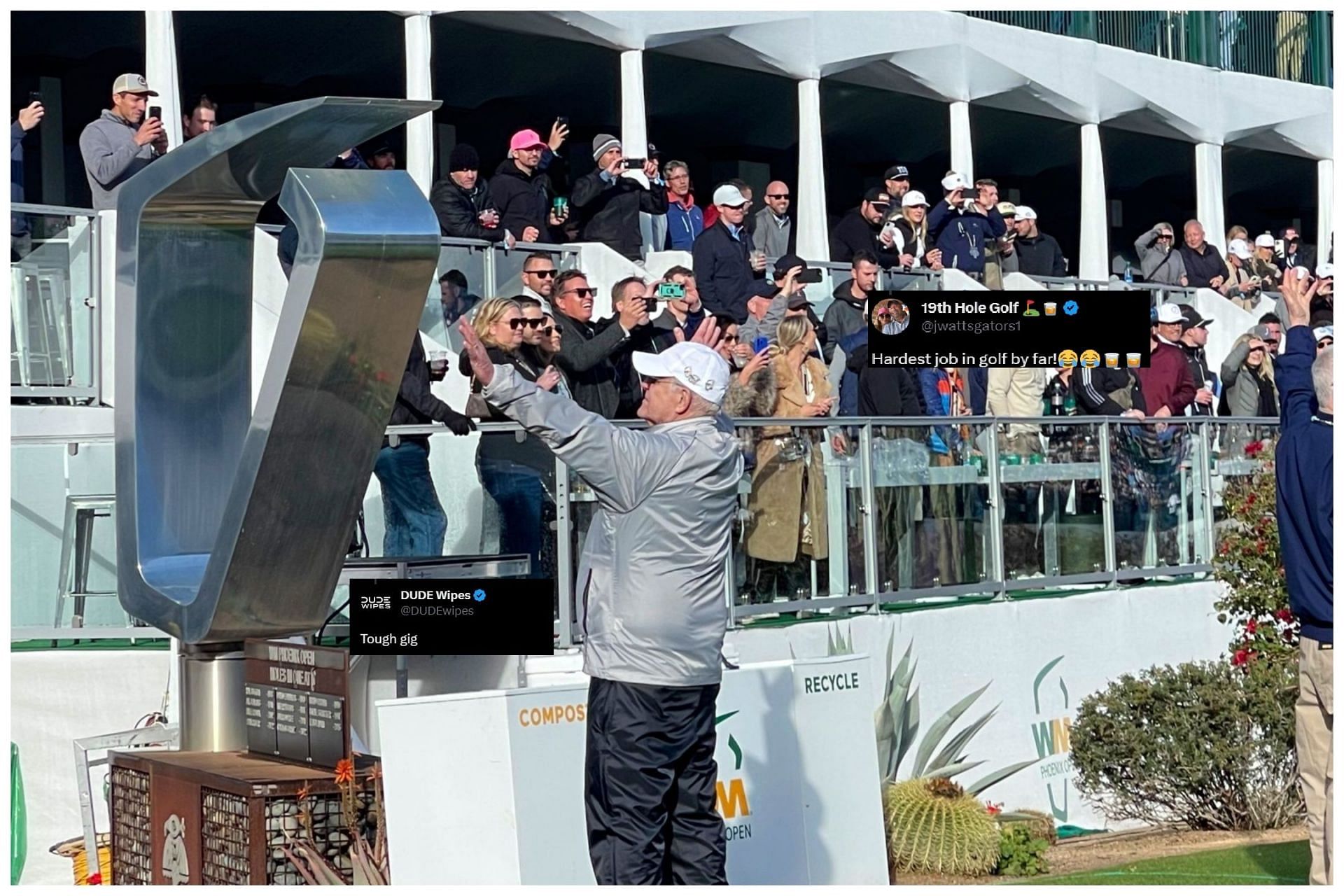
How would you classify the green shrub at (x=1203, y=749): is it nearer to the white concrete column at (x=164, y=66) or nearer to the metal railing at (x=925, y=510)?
the metal railing at (x=925, y=510)

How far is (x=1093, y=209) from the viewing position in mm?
25375

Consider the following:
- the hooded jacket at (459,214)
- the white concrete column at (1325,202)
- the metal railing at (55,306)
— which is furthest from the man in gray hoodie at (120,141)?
the white concrete column at (1325,202)

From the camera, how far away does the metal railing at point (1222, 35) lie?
24703mm

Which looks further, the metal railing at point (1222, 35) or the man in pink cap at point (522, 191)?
the metal railing at point (1222, 35)

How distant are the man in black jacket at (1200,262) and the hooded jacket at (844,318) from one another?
8405 mm

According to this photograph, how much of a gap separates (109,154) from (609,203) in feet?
13.9

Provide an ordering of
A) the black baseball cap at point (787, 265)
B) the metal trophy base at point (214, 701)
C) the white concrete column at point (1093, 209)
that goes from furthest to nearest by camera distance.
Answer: the white concrete column at point (1093, 209) < the black baseball cap at point (787, 265) < the metal trophy base at point (214, 701)

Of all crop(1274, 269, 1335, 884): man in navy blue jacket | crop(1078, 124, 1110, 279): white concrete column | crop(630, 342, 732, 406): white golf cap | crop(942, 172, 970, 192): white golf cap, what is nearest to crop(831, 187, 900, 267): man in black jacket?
crop(942, 172, 970, 192): white golf cap

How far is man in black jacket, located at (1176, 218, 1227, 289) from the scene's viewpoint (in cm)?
2106

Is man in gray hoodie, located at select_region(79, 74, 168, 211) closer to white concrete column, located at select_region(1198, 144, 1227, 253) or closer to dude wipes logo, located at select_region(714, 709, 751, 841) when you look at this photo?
dude wipes logo, located at select_region(714, 709, 751, 841)

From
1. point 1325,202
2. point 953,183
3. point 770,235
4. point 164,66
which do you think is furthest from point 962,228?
point 1325,202

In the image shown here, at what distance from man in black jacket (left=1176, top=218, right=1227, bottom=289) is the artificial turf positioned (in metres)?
12.4

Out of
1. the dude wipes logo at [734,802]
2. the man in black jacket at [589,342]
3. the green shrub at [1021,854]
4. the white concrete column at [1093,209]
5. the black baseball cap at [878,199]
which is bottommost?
the green shrub at [1021,854]
